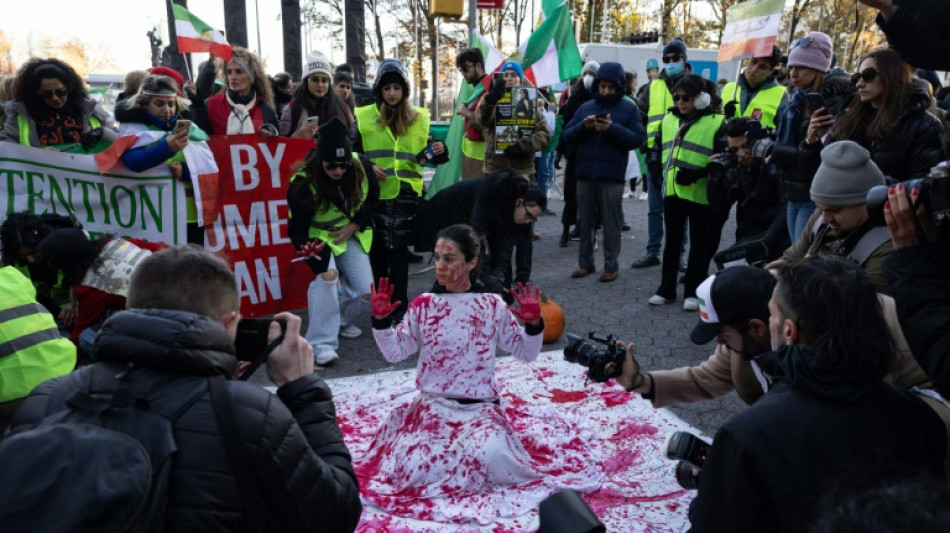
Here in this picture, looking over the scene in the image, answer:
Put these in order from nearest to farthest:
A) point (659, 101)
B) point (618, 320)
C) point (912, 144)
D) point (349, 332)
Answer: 1. point (912, 144)
2. point (349, 332)
3. point (618, 320)
4. point (659, 101)

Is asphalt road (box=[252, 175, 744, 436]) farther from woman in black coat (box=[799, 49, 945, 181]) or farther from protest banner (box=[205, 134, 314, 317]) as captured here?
woman in black coat (box=[799, 49, 945, 181])

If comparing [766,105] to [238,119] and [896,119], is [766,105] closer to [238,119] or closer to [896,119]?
[896,119]

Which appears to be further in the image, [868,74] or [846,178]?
[868,74]

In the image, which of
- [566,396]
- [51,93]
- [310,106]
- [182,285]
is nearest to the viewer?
[182,285]

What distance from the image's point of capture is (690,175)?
5793 millimetres

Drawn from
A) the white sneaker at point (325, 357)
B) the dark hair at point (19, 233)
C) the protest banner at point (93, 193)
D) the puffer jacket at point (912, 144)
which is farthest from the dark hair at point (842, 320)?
the protest banner at point (93, 193)

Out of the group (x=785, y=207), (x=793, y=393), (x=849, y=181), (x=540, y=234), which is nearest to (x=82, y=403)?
(x=793, y=393)

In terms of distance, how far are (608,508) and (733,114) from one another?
4.44m

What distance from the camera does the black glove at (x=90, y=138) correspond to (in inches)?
198

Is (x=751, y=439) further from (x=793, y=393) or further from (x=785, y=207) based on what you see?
(x=785, y=207)

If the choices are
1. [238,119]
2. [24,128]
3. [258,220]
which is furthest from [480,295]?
[24,128]

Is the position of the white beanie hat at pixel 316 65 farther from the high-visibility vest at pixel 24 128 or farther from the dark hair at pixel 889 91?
the dark hair at pixel 889 91

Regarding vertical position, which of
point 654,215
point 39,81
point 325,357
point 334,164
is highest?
point 39,81

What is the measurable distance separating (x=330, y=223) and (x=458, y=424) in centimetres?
228
